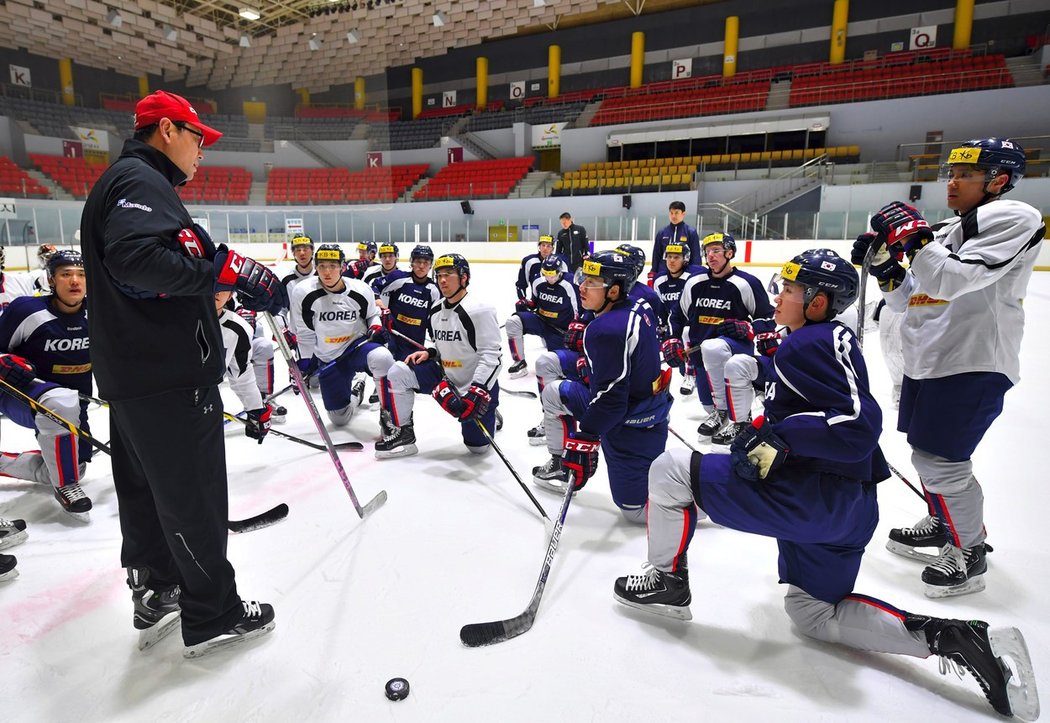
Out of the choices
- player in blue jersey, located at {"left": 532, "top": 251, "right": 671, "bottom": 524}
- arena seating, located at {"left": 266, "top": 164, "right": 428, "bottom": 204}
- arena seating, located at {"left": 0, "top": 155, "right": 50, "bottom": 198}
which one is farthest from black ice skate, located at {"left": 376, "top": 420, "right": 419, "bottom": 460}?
arena seating, located at {"left": 0, "top": 155, "right": 50, "bottom": 198}

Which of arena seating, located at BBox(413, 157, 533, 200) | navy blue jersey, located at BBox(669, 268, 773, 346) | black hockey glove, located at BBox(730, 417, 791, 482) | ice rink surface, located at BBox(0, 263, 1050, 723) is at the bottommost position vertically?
ice rink surface, located at BBox(0, 263, 1050, 723)

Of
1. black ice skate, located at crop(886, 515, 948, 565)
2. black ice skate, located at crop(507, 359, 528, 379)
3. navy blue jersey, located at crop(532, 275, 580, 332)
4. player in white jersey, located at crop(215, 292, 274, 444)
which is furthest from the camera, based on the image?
black ice skate, located at crop(507, 359, 528, 379)

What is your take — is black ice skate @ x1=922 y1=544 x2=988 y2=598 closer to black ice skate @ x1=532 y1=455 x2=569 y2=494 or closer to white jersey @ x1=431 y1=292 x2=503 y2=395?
black ice skate @ x1=532 y1=455 x2=569 y2=494

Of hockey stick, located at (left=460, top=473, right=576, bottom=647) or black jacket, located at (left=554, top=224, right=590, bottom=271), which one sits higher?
black jacket, located at (left=554, top=224, right=590, bottom=271)

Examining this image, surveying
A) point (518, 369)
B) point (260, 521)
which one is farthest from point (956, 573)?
point (518, 369)

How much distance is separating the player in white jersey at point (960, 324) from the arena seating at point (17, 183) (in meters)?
23.4

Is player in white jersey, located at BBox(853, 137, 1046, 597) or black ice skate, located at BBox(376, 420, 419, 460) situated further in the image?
black ice skate, located at BBox(376, 420, 419, 460)

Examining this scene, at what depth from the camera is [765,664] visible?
204 centimetres

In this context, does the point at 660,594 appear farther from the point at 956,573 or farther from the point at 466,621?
the point at 956,573

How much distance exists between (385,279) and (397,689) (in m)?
5.25

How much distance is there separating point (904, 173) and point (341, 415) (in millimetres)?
15714

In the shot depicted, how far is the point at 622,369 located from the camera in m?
2.84

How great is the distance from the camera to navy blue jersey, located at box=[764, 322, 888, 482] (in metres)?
1.84

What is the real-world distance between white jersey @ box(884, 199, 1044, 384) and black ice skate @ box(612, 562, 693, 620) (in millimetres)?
1359
